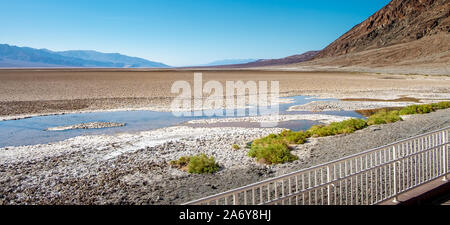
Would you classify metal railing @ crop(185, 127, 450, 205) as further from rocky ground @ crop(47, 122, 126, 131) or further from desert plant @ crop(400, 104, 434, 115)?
rocky ground @ crop(47, 122, 126, 131)

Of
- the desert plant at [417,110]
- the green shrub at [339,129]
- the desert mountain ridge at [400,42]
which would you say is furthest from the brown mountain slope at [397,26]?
the green shrub at [339,129]

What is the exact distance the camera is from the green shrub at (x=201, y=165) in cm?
947

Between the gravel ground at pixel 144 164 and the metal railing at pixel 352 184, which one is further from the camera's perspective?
the gravel ground at pixel 144 164

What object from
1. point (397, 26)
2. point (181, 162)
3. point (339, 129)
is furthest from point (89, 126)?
point (397, 26)

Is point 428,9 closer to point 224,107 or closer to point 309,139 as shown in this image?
point 224,107

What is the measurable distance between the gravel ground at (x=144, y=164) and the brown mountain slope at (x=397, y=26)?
403 feet

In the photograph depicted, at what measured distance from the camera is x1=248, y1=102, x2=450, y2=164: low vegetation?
1038 centimetres

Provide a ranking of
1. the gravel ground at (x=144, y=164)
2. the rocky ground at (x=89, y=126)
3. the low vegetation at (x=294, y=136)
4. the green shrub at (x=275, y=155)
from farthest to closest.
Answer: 1. the rocky ground at (x=89, y=126)
2. the low vegetation at (x=294, y=136)
3. the green shrub at (x=275, y=155)
4. the gravel ground at (x=144, y=164)

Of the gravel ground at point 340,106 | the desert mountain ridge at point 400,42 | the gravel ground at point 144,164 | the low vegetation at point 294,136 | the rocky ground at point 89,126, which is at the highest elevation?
the desert mountain ridge at point 400,42

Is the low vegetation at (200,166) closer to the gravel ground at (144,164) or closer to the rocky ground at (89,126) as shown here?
the gravel ground at (144,164)

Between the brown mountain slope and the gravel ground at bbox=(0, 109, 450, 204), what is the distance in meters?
123

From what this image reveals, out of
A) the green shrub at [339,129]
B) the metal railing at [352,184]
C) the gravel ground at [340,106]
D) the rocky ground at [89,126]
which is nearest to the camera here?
the metal railing at [352,184]

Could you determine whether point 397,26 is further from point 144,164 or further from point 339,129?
point 144,164
